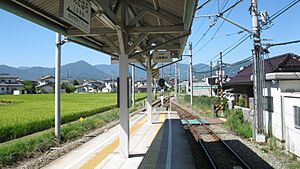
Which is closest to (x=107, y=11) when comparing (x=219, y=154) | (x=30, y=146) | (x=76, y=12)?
(x=76, y=12)

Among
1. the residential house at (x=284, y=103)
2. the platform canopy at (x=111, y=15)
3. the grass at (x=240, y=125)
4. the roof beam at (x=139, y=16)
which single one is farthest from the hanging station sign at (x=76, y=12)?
the grass at (x=240, y=125)

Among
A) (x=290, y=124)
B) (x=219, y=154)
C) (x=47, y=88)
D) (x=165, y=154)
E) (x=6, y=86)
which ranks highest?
(x=6, y=86)

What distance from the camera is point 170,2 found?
182 inches

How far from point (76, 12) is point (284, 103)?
21.8ft

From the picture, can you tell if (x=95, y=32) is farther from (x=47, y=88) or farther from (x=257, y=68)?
(x=47, y=88)

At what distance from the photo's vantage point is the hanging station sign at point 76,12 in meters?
2.63

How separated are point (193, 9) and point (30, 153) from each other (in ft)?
17.9

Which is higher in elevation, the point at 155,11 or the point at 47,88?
the point at 155,11

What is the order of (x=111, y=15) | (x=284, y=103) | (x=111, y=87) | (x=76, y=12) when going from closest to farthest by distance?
(x=76, y=12) → (x=111, y=15) → (x=284, y=103) → (x=111, y=87)

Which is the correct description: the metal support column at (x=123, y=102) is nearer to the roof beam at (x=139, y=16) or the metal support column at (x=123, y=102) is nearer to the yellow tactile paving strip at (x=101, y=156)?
the yellow tactile paving strip at (x=101, y=156)

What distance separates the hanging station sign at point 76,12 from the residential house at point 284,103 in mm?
5594

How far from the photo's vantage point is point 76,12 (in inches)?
117

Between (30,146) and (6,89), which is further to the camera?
(6,89)

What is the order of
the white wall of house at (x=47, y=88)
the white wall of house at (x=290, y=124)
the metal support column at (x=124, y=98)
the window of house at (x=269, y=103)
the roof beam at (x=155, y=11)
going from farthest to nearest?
the white wall of house at (x=47, y=88), the window of house at (x=269, y=103), the white wall of house at (x=290, y=124), the metal support column at (x=124, y=98), the roof beam at (x=155, y=11)
